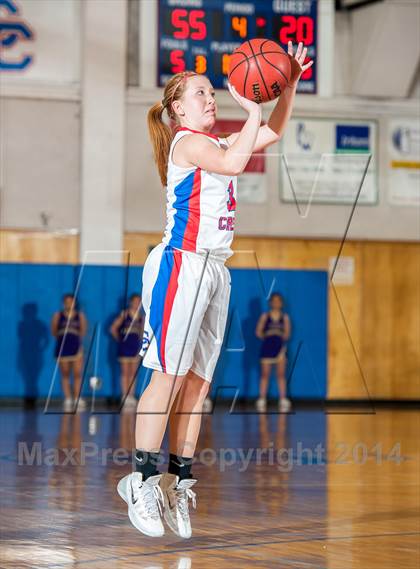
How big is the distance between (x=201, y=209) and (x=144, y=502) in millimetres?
1117

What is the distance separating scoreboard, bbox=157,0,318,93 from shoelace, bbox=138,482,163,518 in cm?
1093

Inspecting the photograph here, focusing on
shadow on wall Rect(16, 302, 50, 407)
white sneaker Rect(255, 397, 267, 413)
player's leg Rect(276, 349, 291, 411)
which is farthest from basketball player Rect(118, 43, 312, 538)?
shadow on wall Rect(16, 302, 50, 407)

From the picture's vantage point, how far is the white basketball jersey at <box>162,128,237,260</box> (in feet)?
14.6

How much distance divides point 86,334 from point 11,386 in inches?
54.2

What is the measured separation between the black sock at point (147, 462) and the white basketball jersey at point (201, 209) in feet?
2.60

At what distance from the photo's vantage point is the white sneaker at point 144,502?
4391 millimetres

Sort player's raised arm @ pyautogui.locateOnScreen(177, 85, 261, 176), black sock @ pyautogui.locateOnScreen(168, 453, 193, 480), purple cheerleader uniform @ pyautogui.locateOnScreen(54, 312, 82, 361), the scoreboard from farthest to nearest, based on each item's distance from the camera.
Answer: the scoreboard
purple cheerleader uniform @ pyautogui.locateOnScreen(54, 312, 82, 361)
black sock @ pyautogui.locateOnScreen(168, 453, 193, 480)
player's raised arm @ pyautogui.locateOnScreen(177, 85, 261, 176)

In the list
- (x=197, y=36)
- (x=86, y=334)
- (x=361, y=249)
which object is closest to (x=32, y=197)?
(x=86, y=334)

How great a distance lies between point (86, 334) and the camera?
48.7 feet

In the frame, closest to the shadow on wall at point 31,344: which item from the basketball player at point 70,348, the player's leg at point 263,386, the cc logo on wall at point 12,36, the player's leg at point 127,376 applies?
the basketball player at point 70,348

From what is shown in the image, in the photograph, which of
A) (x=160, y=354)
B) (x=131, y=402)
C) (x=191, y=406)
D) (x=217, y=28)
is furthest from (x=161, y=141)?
(x=217, y=28)

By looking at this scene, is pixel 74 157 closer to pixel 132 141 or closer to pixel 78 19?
pixel 132 141

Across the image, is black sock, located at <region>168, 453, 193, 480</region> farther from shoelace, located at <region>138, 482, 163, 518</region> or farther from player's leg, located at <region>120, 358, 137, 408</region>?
player's leg, located at <region>120, 358, 137, 408</region>

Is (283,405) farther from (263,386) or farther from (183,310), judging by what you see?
(183,310)
